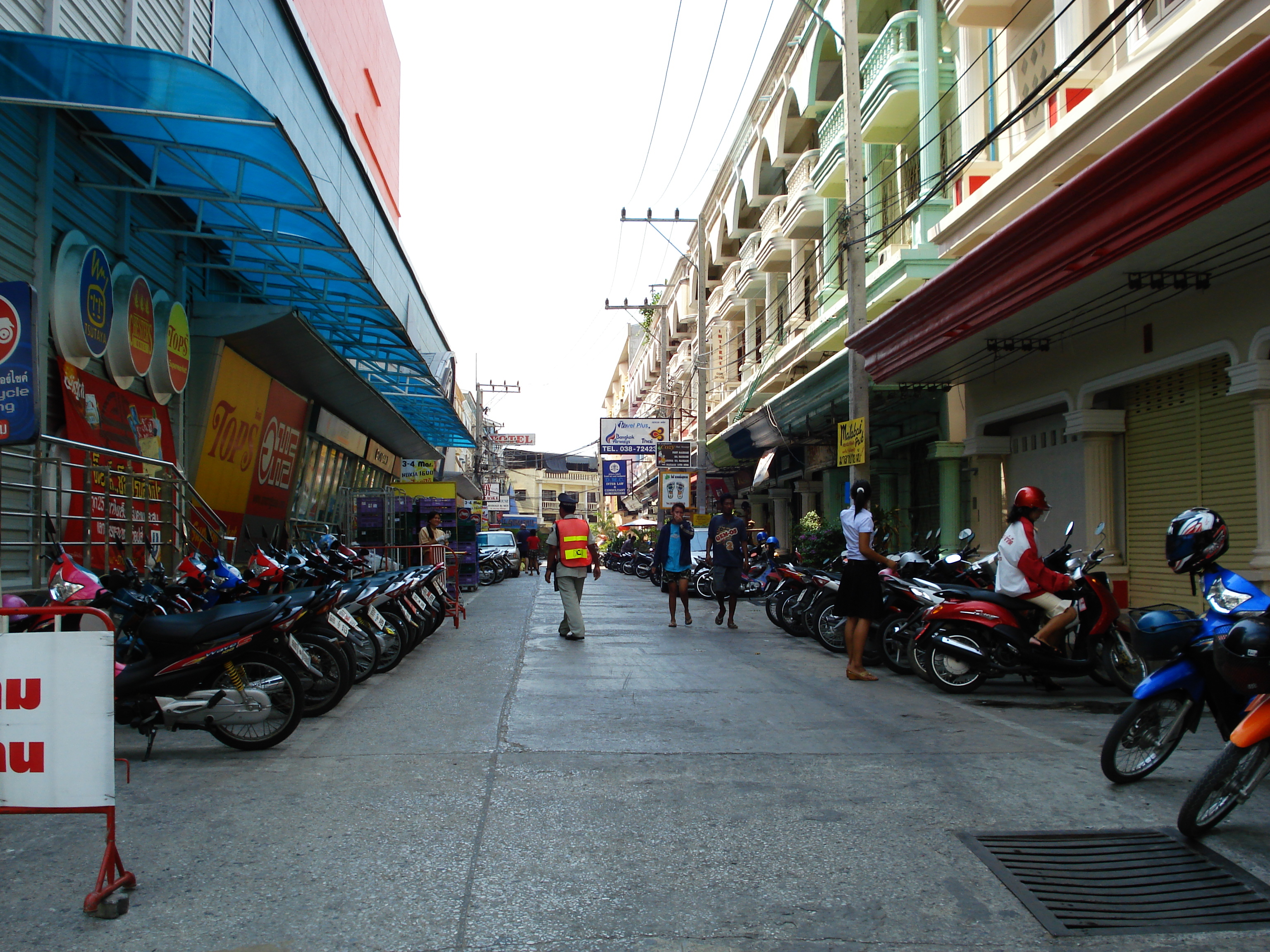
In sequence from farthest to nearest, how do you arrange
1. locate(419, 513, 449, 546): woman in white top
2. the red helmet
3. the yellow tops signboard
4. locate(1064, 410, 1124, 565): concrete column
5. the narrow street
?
locate(419, 513, 449, 546): woman in white top < the yellow tops signboard < locate(1064, 410, 1124, 565): concrete column < the red helmet < the narrow street

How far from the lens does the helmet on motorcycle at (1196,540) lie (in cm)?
499

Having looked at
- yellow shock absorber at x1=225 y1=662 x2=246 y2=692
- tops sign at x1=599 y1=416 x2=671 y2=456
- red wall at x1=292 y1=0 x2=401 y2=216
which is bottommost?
yellow shock absorber at x1=225 y1=662 x2=246 y2=692

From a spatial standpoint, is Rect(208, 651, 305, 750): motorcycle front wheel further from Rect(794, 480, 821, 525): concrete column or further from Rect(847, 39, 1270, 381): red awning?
Rect(794, 480, 821, 525): concrete column

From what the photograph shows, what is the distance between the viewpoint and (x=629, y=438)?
34062 millimetres

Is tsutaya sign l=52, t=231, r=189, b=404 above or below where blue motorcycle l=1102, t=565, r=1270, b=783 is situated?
above

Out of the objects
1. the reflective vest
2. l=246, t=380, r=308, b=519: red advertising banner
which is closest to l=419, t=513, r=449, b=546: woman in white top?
l=246, t=380, r=308, b=519: red advertising banner

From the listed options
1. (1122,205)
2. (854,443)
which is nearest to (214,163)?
(854,443)

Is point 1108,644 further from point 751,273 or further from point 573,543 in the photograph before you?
point 751,273

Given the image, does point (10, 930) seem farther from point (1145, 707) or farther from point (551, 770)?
point (1145, 707)

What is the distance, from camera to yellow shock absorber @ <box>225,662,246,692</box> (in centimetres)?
574

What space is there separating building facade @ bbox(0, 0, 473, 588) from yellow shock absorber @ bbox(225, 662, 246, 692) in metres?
1.60

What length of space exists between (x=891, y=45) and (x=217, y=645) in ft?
52.0

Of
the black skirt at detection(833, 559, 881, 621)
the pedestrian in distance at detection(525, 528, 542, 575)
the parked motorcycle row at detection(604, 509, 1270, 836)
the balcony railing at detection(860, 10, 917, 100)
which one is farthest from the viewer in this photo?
the pedestrian in distance at detection(525, 528, 542, 575)

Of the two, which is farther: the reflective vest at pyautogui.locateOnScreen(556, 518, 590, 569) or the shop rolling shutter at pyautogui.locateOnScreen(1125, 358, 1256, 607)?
the reflective vest at pyautogui.locateOnScreen(556, 518, 590, 569)
